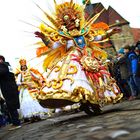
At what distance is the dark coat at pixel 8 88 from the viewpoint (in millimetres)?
8755

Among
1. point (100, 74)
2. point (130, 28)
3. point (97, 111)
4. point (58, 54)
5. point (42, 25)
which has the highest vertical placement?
point (130, 28)

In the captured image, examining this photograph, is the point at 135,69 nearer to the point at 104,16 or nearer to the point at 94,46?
the point at 94,46

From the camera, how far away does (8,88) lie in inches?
348

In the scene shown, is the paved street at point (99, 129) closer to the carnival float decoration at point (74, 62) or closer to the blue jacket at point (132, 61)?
the carnival float decoration at point (74, 62)

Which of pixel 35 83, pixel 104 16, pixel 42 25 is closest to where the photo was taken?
pixel 42 25

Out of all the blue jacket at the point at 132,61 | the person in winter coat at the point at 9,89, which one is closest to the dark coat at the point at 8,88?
the person in winter coat at the point at 9,89

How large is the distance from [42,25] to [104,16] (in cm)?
5413

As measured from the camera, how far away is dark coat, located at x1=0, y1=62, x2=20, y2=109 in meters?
8.76

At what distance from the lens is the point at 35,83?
38.2 ft

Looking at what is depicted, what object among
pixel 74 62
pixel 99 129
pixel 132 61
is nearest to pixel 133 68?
pixel 132 61

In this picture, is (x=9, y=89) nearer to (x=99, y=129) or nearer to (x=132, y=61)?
(x=132, y=61)

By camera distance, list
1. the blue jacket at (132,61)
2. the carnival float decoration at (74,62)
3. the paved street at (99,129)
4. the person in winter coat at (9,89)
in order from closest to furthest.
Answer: the paved street at (99,129), the carnival float decoration at (74,62), the person in winter coat at (9,89), the blue jacket at (132,61)

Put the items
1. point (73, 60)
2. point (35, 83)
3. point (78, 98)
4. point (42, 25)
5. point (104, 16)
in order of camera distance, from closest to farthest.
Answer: point (78, 98), point (73, 60), point (42, 25), point (35, 83), point (104, 16)

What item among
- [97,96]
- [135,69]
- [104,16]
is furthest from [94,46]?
[104,16]
